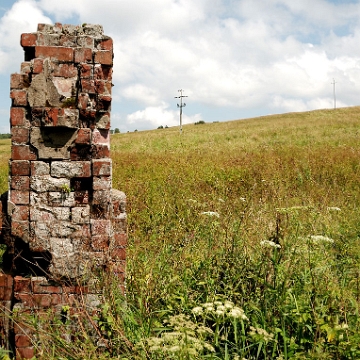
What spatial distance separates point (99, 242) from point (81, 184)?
1.63 feet

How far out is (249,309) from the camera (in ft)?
9.70

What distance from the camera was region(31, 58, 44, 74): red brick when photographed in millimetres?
3004

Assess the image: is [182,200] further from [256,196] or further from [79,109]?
[79,109]

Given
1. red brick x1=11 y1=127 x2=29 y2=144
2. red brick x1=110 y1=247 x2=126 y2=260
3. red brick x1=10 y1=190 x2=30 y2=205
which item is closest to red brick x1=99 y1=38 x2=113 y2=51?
red brick x1=11 y1=127 x2=29 y2=144

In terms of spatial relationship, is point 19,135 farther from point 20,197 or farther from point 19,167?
point 20,197

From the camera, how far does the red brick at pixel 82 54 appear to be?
119 inches

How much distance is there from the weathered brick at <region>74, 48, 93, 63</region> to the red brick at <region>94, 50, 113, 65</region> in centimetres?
5

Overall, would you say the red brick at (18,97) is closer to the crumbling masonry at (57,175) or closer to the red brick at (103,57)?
the crumbling masonry at (57,175)

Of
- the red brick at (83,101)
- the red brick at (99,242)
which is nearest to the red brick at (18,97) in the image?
the red brick at (83,101)

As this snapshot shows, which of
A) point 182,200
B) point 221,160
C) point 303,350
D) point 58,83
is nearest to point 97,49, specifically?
point 58,83

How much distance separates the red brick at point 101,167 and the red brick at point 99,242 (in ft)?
1.68

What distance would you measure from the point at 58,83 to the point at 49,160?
2.02 ft

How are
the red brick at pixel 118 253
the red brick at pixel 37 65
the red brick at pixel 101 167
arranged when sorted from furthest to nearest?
the red brick at pixel 118 253 < the red brick at pixel 101 167 < the red brick at pixel 37 65

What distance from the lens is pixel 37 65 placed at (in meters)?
3.01
